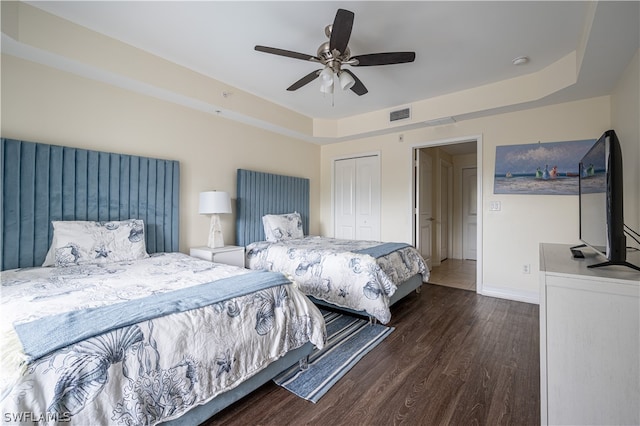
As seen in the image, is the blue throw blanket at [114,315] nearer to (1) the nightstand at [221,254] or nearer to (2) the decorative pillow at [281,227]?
(1) the nightstand at [221,254]

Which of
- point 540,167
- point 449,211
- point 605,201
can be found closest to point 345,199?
point 540,167

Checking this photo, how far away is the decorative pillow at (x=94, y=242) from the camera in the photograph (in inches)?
89.5

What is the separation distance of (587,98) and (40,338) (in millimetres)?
4927

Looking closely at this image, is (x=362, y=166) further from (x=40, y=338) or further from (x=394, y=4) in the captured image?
(x=40, y=338)

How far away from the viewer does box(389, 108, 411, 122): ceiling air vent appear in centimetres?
408

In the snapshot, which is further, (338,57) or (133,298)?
(338,57)

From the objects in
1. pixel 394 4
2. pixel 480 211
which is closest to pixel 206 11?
pixel 394 4

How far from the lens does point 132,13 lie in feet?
7.29

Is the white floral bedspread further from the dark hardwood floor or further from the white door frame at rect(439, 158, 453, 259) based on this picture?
the white door frame at rect(439, 158, 453, 259)

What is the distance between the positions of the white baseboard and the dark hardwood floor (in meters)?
0.70

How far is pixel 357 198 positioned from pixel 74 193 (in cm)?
388

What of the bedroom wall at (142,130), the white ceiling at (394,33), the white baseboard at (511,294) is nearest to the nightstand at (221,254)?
the bedroom wall at (142,130)

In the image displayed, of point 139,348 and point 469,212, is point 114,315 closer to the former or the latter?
point 139,348

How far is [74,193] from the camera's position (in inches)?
98.1
